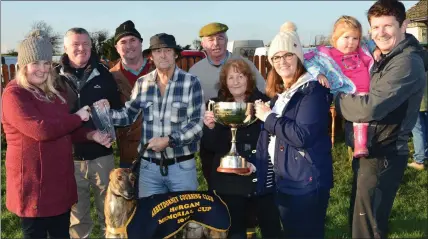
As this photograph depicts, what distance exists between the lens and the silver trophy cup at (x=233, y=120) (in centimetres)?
381

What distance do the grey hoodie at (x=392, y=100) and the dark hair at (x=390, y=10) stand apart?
0.18 m

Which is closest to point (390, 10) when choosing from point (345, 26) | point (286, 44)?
point (345, 26)

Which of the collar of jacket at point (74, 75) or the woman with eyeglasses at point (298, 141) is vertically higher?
the collar of jacket at point (74, 75)

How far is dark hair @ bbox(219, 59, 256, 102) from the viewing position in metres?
4.18

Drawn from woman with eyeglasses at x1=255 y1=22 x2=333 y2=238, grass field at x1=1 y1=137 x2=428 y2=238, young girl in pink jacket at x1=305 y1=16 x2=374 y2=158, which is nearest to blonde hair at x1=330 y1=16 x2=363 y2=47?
young girl in pink jacket at x1=305 y1=16 x2=374 y2=158

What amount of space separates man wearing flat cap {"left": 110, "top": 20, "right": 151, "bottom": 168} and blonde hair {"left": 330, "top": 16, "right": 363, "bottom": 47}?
2434 millimetres

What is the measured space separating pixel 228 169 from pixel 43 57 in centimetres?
183

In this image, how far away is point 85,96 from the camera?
15.8 ft

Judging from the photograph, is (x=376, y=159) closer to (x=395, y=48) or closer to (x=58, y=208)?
(x=395, y=48)

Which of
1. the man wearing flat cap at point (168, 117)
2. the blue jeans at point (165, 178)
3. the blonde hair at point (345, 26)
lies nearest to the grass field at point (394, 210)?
the blue jeans at point (165, 178)

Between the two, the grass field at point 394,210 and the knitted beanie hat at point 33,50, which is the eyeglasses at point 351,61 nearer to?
the knitted beanie hat at point 33,50

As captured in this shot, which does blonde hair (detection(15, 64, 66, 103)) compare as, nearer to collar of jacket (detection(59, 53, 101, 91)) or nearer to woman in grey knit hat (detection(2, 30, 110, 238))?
woman in grey knit hat (detection(2, 30, 110, 238))

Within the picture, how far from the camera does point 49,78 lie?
392 centimetres

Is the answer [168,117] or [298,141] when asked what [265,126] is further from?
[168,117]
